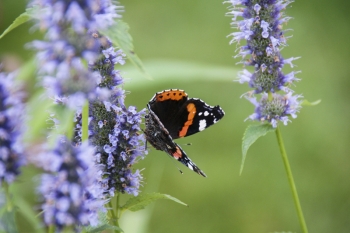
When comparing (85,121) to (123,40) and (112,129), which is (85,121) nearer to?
(123,40)

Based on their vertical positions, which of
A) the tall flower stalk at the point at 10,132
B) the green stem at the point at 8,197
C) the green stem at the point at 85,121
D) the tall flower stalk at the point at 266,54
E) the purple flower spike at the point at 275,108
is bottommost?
the green stem at the point at 8,197

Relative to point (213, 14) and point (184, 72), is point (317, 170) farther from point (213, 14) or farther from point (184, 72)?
point (184, 72)

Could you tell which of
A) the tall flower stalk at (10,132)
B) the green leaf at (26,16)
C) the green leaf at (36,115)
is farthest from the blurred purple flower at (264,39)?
→ the green leaf at (36,115)

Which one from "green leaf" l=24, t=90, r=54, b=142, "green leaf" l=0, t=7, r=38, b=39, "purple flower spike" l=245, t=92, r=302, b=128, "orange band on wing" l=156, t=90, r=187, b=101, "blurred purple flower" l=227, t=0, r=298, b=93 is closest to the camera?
"green leaf" l=24, t=90, r=54, b=142

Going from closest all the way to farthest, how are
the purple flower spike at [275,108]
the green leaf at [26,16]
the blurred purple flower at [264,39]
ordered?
the green leaf at [26,16] → the blurred purple flower at [264,39] → the purple flower spike at [275,108]

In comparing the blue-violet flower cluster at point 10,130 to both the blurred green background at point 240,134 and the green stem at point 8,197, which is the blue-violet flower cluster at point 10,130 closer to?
the green stem at point 8,197

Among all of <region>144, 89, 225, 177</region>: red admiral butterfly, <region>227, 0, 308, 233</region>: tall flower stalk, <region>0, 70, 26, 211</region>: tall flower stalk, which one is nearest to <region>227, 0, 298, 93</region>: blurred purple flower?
<region>227, 0, 308, 233</region>: tall flower stalk

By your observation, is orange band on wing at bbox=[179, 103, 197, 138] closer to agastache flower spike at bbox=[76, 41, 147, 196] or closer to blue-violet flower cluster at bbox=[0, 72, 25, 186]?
agastache flower spike at bbox=[76, 41, 147, 196]

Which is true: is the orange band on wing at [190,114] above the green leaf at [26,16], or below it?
above
